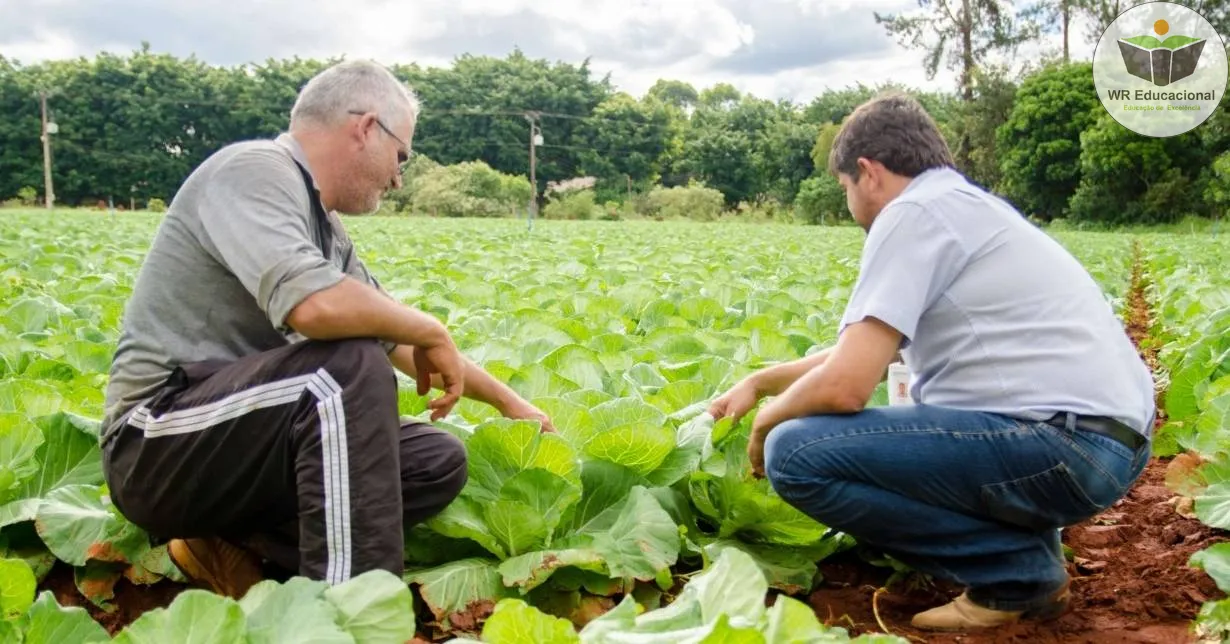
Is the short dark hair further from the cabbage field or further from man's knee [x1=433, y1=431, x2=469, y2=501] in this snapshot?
man's knee [x1=433, y1=431, x2=469, y2=501]

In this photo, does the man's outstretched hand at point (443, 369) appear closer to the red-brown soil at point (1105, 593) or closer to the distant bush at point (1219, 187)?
the red-brown soil at point (1105, 593)

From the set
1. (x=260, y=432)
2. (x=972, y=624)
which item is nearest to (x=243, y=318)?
(x=260, y=432)

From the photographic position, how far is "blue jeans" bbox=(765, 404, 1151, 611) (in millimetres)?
2121

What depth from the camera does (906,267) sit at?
2.09m

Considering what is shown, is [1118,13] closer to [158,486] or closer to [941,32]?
[941,32]

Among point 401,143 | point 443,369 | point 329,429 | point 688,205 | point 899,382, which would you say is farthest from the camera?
point 688,205

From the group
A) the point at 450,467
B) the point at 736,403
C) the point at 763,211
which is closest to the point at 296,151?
the point at 450,467

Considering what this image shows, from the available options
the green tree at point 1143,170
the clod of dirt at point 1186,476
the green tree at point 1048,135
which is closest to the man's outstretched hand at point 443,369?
the clod of dirt at point 1186,476

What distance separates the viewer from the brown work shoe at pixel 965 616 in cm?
224

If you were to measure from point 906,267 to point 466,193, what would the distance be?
39.6 metres

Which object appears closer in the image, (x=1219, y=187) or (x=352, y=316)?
(x=352, y=316)

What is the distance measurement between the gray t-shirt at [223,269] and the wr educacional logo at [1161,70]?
108 feet

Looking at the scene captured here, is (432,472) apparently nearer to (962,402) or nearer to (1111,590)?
(962,402)

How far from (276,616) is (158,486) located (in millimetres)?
665
